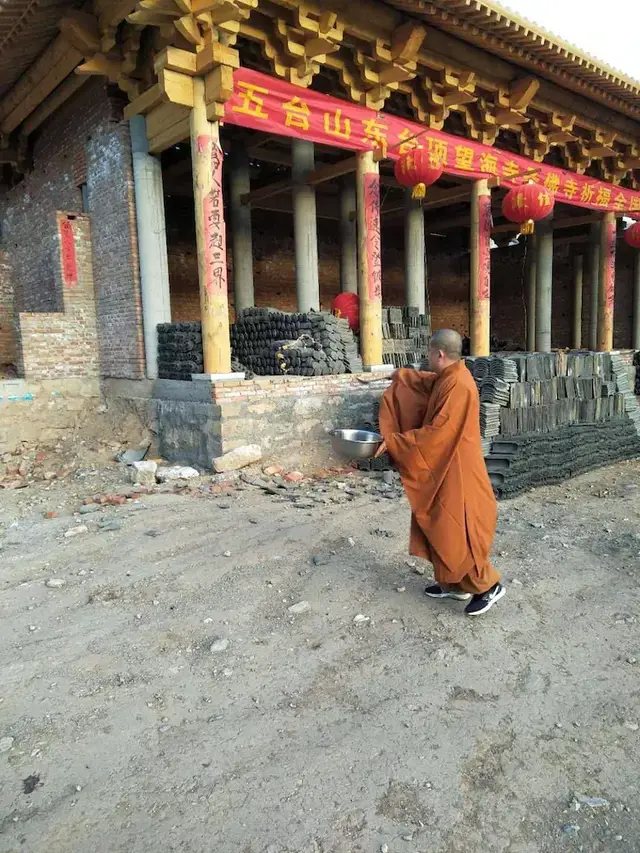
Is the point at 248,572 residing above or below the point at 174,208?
below

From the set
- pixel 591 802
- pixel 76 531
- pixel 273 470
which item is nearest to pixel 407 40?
pixel 273 470

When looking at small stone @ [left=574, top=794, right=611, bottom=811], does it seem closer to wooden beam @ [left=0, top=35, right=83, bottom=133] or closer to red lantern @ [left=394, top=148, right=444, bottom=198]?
red lantern @ [left=394, top=148, right=444, bottom=198]

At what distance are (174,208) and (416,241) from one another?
5.11m

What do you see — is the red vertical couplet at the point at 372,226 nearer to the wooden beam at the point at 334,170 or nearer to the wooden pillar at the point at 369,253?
the wooden pillar at the point at 369,253

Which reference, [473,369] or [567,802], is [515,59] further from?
[567,802]

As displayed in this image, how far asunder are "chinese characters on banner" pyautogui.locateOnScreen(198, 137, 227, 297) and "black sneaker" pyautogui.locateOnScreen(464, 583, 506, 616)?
4.54 metres

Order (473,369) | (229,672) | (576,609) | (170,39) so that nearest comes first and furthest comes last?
1. (229,672)
2. (576,609)
3. (170,39)
4. (473,369)

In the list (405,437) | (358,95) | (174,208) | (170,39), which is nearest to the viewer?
(405,437)

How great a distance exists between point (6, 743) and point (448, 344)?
9.11 ft

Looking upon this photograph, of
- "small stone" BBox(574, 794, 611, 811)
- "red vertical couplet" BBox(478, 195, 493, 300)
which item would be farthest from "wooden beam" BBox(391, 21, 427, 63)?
"small stone" BBox(574, 794, 611, 811)

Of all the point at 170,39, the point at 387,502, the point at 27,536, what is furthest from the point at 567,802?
the point at 170,39

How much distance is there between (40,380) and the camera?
8.27 m

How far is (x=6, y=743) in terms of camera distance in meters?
2.32

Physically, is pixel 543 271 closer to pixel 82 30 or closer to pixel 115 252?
pixel 115 252
